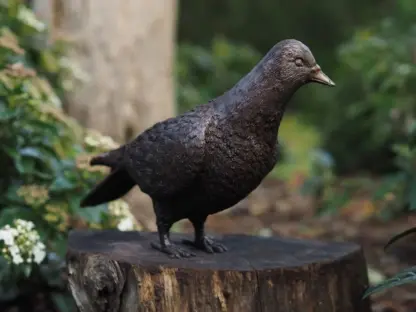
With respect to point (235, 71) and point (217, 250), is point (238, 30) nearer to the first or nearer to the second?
point (235, 71)

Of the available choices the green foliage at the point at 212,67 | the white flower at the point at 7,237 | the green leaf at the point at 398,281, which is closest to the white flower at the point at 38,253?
the white flower at the point at 7,237

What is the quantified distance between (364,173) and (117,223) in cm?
444

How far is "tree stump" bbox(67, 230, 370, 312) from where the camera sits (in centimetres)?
268

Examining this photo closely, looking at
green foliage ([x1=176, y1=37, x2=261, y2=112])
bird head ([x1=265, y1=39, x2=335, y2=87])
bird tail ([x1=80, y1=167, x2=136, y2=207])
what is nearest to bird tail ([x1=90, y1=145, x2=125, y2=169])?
bird tail ([x1=80, y1=167, x2=136, y2=207])

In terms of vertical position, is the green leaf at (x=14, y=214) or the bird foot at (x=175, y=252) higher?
the green leaf at (x=14, y=214)

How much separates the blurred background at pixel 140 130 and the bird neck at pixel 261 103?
0.74 metres

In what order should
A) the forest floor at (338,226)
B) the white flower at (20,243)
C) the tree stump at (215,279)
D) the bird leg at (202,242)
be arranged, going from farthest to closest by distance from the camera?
the forest floor at (338,226) < the white flower at (20,243) < the bird leg at (202,242) < the tree stump at (215,279)

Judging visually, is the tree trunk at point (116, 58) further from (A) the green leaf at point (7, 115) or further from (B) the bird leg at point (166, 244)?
(B) the bird leg at point (166, 244)

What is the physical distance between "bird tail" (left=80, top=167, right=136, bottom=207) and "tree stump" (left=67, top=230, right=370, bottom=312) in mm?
193

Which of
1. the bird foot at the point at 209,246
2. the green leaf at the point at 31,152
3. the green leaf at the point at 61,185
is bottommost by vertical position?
the bird foot at the point at 209,246

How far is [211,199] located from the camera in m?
2.82

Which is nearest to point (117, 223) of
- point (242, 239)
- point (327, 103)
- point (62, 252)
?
point (62, 252)

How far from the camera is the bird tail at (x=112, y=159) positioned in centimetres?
312

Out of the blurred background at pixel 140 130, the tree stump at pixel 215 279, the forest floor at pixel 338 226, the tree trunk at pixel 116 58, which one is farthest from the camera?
the tree trunk at pixel 116 58
